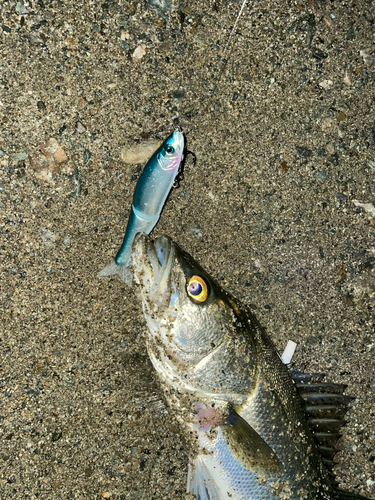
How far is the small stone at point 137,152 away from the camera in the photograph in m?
2.88

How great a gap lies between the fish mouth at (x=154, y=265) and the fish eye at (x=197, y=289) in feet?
0.42

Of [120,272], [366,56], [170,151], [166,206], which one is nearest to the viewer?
[170,151]

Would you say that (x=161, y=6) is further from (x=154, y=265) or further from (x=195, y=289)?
(x=195, y=289)

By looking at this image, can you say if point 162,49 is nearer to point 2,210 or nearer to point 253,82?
point 253,82

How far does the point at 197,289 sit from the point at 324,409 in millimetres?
1307

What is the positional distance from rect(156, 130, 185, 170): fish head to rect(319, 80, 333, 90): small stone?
1.31 meters

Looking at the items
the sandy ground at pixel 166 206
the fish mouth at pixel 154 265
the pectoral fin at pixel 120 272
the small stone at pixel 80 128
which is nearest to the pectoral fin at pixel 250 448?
the sandy ground at pixel 166 206

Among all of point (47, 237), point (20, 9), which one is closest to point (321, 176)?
point (47, 237)

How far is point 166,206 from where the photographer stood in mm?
2977

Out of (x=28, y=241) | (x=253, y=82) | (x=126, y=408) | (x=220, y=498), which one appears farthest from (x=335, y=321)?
(x=28, y=241)

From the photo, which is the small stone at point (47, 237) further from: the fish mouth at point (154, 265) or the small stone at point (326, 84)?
the small stone at point (326, 84)

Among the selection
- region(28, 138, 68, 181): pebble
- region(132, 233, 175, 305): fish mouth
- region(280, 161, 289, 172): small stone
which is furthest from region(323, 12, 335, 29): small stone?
region(28, 138, 68, 181): pebble

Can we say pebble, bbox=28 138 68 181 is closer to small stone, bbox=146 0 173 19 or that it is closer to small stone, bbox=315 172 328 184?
small stone, bbox=146 0 173 19

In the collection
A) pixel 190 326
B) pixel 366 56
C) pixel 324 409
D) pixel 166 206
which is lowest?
pixel 324 409
